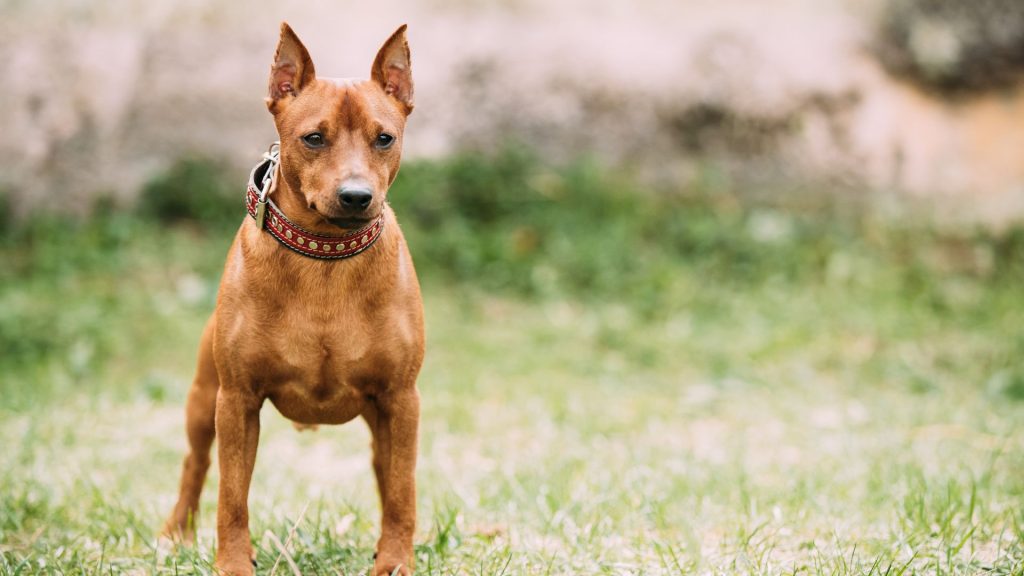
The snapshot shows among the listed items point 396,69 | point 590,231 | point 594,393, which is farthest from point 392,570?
point 590,231

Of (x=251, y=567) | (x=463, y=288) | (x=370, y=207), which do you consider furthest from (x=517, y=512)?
(x=463, y=288)

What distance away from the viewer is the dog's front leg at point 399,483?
9.79 ft

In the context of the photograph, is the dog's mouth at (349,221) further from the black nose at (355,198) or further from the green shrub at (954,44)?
the green shrub at (954,44)

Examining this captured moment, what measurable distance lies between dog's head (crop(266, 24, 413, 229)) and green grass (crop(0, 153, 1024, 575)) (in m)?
1.11

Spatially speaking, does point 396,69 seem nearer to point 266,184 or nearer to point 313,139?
point 313,139

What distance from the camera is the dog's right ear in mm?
2803

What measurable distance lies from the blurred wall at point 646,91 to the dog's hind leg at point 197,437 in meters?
5.41

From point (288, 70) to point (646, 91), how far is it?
647 centimetres

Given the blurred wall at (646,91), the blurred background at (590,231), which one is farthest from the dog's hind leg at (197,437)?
the blurred wall at (646,91)

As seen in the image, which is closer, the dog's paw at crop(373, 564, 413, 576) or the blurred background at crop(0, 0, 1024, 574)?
the dog's paw at crop(373, 564, 413, 576)

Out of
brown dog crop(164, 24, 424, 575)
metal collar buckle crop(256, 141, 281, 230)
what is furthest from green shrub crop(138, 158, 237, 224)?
brown dog crop(164, 24, 424, 575)

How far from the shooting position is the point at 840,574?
2.87 m

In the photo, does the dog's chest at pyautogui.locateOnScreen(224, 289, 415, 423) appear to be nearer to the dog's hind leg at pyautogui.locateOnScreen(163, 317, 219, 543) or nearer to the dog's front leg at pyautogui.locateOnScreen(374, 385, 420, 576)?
the dog's front leg at pyautogui.locateOnScreen(374, 385, 420, 576)

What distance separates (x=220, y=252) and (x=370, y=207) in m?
5.64
